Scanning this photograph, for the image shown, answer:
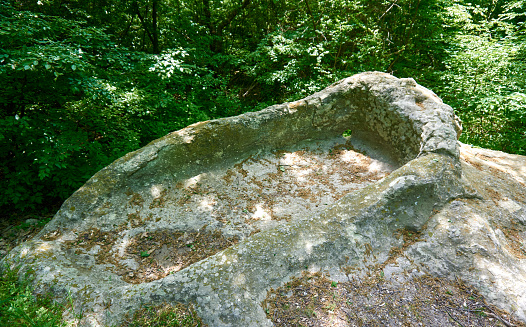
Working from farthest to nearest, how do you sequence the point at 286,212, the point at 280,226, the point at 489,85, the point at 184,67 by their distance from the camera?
the point at 489,85, the point at 184,67, the point at 286,212, the point at 280,226

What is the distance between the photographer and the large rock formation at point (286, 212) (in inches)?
84.7

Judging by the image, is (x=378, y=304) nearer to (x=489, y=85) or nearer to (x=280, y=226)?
(x=280, y=226)

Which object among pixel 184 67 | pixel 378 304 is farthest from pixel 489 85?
pixel 184 67

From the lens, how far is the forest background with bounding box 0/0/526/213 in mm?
3301

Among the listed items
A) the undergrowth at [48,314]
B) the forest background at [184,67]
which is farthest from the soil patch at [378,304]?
the forest background at [184,67]

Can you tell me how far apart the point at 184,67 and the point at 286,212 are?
9.94 feet

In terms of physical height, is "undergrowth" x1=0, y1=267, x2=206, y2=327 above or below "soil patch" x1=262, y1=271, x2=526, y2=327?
above

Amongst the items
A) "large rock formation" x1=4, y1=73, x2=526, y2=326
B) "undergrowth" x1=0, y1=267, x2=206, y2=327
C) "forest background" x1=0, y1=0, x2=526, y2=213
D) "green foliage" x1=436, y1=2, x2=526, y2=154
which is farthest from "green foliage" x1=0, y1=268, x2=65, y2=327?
"green foliage" x1=436, y1=2, x2=526, y2=154

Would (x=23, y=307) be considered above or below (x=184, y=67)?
below

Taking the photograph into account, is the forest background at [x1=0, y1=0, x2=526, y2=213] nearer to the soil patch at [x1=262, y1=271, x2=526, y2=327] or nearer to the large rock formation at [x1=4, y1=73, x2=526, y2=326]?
the large rock formation at [x1=4, y1=73, x2=526, y2=326]

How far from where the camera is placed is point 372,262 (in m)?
2.42

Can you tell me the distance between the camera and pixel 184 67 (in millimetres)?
4645

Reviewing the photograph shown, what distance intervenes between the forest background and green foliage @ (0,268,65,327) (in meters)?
1.47

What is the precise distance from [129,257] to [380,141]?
3.51m
